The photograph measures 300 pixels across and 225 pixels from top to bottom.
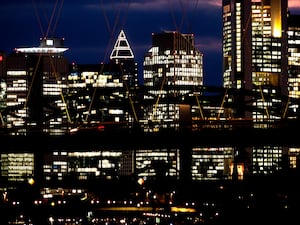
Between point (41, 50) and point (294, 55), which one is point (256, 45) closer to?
point (294, 55)

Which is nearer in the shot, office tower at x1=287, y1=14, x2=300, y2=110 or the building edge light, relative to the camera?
the building edge light

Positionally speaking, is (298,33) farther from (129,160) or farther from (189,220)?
(189,220)

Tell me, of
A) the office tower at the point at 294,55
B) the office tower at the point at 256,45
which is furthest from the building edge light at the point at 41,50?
the office tower at the point at 294,55

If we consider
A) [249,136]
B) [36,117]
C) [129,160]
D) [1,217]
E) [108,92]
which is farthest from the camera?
[129,160]

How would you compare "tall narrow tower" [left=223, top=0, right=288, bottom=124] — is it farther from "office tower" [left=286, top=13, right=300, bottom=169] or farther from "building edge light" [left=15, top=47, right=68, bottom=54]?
"building edge light" [left=15, top=47, right=68, bottom=54]

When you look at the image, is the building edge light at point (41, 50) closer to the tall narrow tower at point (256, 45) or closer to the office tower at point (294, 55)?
the tall narrow tower at point (256, 45)

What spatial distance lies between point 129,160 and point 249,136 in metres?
37.2

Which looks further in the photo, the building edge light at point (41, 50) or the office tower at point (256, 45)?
the office tower at point (256, 45)

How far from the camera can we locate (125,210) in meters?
51.8

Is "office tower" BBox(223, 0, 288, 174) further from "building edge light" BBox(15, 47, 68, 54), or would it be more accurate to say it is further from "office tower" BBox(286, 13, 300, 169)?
"building edge light" BBox(15, 47, 68, 54)

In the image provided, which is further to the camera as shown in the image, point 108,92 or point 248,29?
point 248,29

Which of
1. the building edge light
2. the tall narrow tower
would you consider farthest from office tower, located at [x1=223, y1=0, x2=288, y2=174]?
the building edge light

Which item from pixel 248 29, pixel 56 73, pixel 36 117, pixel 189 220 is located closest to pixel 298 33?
pixel 248 29

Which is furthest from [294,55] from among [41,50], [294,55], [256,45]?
[41,50]
